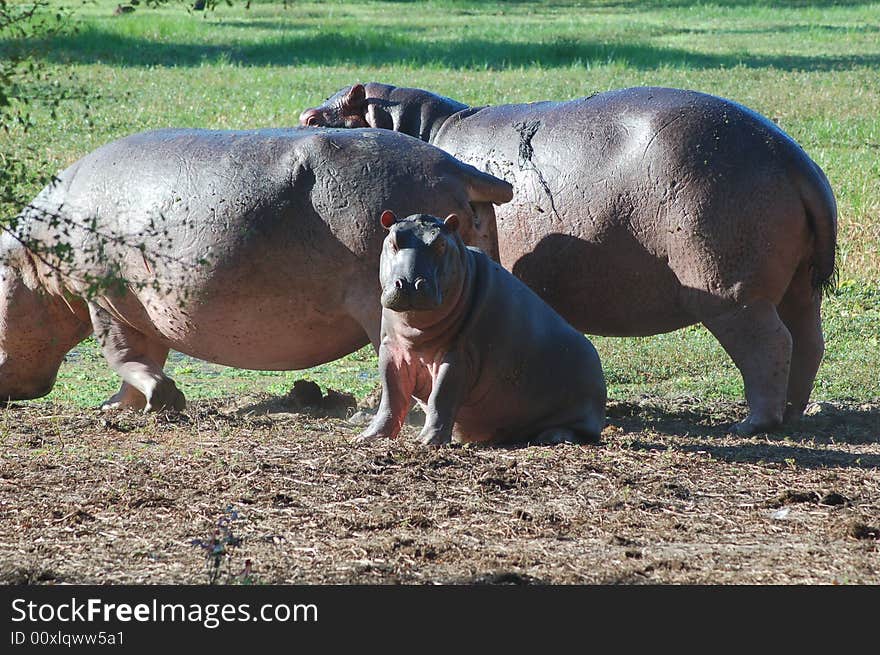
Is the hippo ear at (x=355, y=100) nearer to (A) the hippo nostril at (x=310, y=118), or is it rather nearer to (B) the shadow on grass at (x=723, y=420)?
(A) the hippo nostril at (x=310, y=118)

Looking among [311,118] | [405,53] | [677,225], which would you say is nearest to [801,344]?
[677,225]

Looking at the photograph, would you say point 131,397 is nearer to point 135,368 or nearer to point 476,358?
point 135,368

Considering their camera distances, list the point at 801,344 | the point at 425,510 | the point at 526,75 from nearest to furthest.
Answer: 1. the point at 425,510
2. the point at 801,344
3. the point at 526,75

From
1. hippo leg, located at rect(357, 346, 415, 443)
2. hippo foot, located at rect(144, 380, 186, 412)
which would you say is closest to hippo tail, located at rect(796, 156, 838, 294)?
hippo leg, located at rect(357, 346, 415, 443)

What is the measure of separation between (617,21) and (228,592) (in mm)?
37180

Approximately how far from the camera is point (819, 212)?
7.82 m

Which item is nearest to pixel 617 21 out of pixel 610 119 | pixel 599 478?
pixel 610 119

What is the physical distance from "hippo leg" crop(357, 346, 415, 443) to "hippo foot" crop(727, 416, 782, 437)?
199 cm

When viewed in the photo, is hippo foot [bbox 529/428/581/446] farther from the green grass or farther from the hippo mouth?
the green grass

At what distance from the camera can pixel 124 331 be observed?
27.8ft

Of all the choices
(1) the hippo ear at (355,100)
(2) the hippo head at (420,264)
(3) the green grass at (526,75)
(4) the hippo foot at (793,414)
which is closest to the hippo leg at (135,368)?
(3) the green grass at (526,75)

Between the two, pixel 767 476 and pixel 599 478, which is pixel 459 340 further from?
pixel 767 476

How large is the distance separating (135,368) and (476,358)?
2.59 meters

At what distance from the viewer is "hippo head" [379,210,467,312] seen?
6254 millimetres
